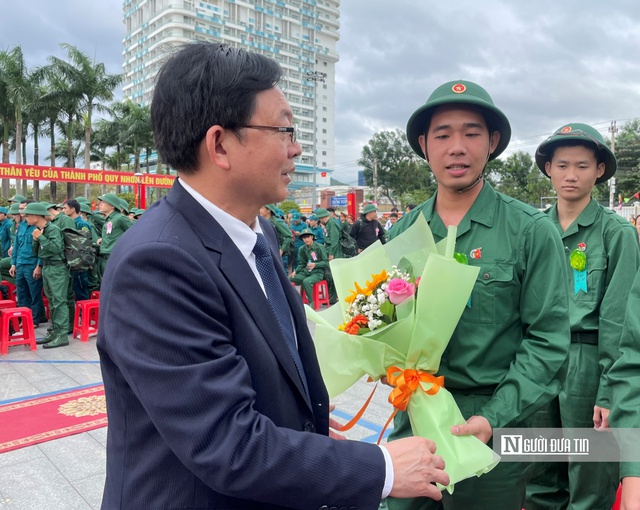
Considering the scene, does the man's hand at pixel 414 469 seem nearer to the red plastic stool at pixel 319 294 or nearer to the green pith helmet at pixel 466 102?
the green pith helmet at pixel 466 102

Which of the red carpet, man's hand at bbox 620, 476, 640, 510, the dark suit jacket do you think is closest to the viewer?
the dark suit jacket

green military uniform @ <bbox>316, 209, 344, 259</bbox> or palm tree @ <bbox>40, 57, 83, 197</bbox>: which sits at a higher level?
palm tree @ <bbox>40, 57, 83, 197</bbox>

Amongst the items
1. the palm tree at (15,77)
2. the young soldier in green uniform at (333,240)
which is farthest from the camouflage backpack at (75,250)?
the palm tree at (15,77)

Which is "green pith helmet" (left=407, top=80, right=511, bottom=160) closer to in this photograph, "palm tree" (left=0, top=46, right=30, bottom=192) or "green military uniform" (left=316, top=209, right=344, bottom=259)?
"green military uniform" (left=316, top=209, right=344, bottom=259)

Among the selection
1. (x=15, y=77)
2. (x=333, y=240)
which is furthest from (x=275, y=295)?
(x=15, y=77)

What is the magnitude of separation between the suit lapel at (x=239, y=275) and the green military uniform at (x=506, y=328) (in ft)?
2.33

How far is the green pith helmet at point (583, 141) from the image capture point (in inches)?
102

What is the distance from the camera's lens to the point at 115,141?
119ft

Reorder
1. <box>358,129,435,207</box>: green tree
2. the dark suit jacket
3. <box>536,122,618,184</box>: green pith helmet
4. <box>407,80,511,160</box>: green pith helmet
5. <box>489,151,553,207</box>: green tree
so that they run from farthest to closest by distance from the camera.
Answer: <box>358,129,435,207</box>: green tree → <box>489,151,553,207</box>: green tree → <box>536,122,618,184</box>: green pith helmet → <box>407,80,511,160</box>: green pith helmet → the dark suit jacket

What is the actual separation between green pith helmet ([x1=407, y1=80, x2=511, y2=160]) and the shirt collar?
0.88 m

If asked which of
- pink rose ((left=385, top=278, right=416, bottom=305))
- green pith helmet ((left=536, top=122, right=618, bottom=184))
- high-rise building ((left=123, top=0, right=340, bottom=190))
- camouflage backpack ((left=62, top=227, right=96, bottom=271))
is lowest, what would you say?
camouflage backpack ((left=62, top=227, right=96, bottom=271))

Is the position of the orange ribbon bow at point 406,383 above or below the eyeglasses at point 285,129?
below

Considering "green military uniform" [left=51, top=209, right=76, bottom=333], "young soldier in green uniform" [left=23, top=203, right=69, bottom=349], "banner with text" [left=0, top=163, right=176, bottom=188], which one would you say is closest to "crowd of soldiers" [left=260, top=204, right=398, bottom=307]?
"green military uniform" [left=51, top=209, right=76, bottom=333]

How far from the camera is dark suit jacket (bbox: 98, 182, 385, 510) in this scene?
965 mm
